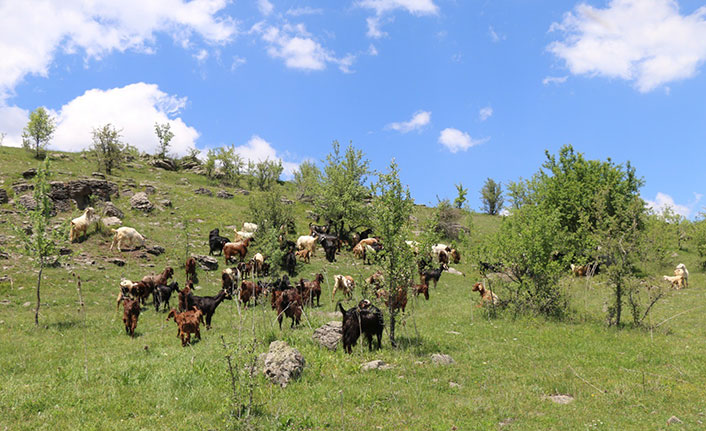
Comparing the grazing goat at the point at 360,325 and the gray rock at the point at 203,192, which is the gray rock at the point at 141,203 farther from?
the grazing goat at the point at 360,325

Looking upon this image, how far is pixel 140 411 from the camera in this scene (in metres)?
9.07

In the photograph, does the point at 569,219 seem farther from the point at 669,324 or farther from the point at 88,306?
the point at 88,306

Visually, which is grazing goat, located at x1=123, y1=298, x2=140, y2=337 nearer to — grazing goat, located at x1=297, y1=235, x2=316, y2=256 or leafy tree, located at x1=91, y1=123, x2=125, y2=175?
grazing goat, located at x1=297, y1=235, x2=316, y2=256

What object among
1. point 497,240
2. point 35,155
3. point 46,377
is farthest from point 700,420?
point 35,155

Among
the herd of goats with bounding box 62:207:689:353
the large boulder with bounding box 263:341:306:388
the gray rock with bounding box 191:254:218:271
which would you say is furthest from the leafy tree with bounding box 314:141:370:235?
the large boulder with bounding box 263:341:306:388

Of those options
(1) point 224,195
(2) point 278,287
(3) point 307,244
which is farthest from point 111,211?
(2) point 278,287

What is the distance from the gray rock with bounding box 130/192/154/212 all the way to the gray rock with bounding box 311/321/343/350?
2861cm

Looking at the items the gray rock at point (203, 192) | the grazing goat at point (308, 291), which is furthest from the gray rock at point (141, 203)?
the grazing goat at point (308, 291)

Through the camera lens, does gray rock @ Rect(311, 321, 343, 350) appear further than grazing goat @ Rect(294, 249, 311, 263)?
No

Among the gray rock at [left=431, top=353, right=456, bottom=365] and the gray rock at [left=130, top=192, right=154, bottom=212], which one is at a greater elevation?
the gray rock at [left=130, top=192, right=154, bottom=212]

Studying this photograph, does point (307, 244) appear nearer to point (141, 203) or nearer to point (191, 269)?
point (191, 269)

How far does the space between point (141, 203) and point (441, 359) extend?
33091mm

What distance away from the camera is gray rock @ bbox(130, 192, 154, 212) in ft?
121

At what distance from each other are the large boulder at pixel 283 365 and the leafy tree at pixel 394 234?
14.2ft
